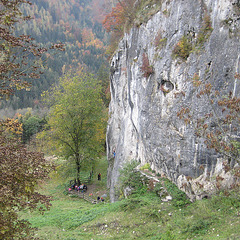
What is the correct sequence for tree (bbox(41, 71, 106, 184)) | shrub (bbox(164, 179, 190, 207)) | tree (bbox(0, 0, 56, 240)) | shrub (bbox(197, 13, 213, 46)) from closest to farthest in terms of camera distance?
tree (bbox(0, 0, 56, 240)) → shrub (bbox(197, 13, 213, 46)) → shrub (bbox(164, 179, 190, 207)) → tree (bbox(41, 71, 106, 184))

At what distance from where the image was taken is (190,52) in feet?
37.1

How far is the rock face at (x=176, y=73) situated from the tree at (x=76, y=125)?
5.41 metres

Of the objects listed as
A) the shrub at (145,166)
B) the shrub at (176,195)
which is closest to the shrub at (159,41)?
the shrub at (145,166)

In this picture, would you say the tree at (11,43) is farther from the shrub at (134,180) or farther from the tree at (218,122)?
the shrub at (134,180)

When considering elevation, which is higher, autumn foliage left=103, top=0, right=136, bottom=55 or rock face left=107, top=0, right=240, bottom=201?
autumn foliage left=103, top=0, right=136, bottom=55

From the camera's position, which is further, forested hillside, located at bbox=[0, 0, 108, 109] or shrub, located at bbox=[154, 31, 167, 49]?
forested hillside, located at bbox=[0, 0, 108, 109]

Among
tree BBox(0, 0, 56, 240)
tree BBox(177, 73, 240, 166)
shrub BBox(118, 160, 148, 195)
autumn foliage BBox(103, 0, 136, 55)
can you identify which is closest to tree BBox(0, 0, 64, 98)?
tree BBox(0, 0, 56, 240)

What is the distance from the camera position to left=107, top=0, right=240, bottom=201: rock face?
9.63 meters

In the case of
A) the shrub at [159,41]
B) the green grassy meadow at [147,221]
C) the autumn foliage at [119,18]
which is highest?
the autumn foliage at [119,18]

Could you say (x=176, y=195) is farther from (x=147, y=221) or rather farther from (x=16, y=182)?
(x=16, y=182)

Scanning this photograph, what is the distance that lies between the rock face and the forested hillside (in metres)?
86.0

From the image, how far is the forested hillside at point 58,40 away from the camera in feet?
341

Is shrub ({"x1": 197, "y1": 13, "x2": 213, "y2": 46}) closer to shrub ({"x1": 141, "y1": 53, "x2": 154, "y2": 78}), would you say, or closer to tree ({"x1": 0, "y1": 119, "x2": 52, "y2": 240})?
shrub ({"x1": 141, "y1": 53, "x2": 154, "y2": 78})

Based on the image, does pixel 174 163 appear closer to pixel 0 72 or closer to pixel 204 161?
pixel 204 161
